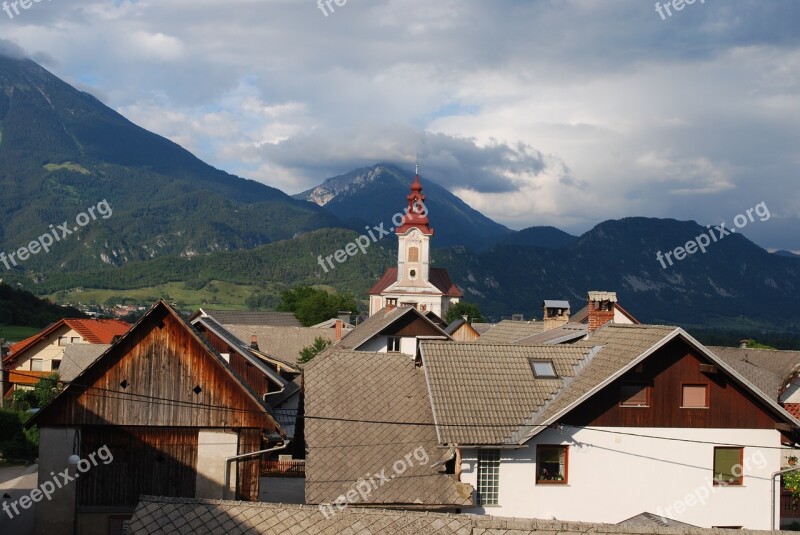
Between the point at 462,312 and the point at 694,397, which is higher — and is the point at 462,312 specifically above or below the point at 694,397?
above

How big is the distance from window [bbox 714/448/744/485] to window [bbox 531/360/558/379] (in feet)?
15.8

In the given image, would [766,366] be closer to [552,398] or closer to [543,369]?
[543,369]

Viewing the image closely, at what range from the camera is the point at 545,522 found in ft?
47.0

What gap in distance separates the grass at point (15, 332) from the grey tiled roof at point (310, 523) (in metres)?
82.7

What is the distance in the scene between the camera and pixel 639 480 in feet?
73.9

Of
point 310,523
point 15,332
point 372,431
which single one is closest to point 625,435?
point 372,431

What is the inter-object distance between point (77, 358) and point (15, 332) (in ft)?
161

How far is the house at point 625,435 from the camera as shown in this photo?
71.9 ft

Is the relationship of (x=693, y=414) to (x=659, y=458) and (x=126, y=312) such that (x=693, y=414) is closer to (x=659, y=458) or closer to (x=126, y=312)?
(x=659, y=458)

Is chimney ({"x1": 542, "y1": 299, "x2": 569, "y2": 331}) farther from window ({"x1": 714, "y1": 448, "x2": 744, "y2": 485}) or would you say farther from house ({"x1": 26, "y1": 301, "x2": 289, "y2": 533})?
house ({"x1": 26, "y1": 301, "x2": 289, "y2": 533})

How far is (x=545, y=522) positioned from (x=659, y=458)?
9.46m

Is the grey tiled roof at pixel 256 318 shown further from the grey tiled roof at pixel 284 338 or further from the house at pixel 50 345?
the grey tiled roof at pixel 284 338

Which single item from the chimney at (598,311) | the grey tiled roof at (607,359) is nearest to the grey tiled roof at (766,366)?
the chimney at (598,311)

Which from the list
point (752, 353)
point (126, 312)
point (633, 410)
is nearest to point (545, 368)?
point (633, 410)
